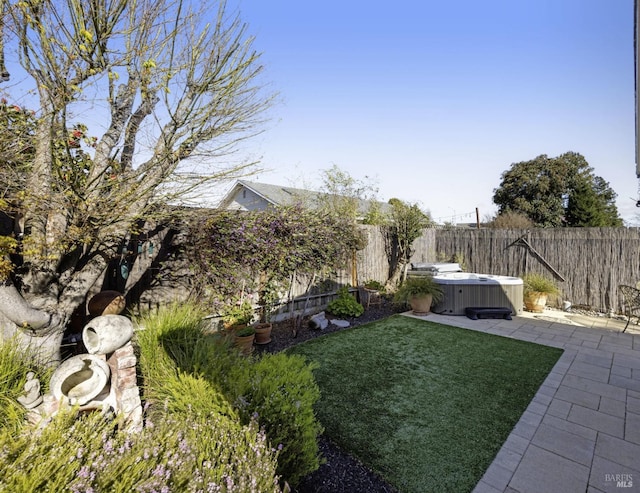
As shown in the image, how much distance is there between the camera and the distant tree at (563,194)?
56.6 ft

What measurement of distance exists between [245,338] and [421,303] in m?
4.05

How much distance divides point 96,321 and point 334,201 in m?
10.2

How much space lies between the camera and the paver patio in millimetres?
2029

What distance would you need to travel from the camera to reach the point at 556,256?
7.29 metres

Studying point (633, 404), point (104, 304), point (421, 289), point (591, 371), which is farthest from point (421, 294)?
point (104, 304)

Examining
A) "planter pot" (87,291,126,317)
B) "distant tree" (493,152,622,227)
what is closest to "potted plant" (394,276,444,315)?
"planter pot" (87,291,126,317)

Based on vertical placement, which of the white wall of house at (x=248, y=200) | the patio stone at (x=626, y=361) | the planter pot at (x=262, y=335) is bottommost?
the patio stone at (x=626, y=361)

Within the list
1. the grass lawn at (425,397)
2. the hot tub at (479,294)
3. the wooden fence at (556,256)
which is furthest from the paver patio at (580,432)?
the wooden fence at (556,256)

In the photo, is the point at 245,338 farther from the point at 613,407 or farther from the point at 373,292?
the point at 613,407

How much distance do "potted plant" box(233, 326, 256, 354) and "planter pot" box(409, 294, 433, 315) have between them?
380 cm

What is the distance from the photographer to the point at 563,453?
2.29 meters

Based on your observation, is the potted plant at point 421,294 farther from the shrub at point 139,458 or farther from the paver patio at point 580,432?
the shrub at point 139,458

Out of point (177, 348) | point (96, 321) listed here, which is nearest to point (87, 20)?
point (96, 321)

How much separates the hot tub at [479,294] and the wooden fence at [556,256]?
5.10 ft
